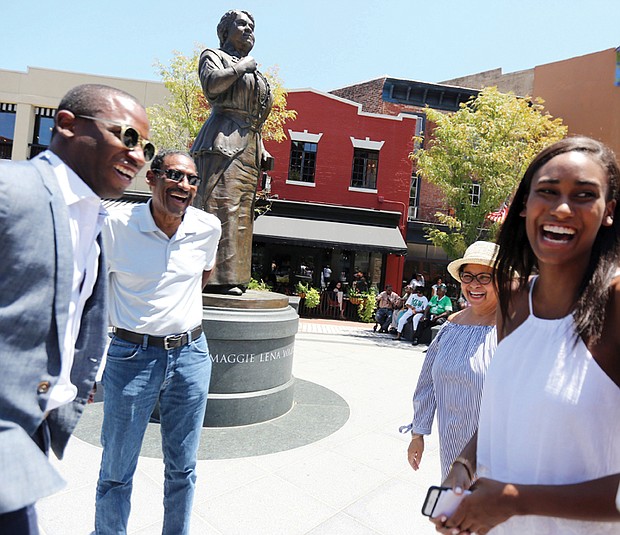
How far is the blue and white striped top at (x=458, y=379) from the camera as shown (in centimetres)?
219

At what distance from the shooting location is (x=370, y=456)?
161 inches

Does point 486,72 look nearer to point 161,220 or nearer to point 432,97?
point 432,97

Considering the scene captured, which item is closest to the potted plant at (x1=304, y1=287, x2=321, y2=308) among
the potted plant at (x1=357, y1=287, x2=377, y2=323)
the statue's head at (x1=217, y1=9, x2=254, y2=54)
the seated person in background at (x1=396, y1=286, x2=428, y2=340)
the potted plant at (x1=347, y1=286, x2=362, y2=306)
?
the potted plant at (x1=347, y1=286, x2=362, y2=306)

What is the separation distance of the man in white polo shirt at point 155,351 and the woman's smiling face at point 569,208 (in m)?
1.90

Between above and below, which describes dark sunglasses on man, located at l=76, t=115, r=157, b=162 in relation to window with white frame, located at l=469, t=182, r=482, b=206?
below

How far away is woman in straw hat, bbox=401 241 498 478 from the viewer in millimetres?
2205

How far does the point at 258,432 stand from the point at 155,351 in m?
2.33

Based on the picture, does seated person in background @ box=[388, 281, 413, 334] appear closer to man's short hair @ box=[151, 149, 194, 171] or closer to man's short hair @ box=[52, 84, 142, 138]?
man's short hair @ box=[151, 149, 194, 171]

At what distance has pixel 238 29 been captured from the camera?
16.4ft

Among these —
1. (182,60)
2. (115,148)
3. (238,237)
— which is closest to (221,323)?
(238,237)

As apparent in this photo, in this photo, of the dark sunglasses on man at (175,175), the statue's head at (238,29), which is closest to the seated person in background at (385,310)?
the statue's head at (238,29)

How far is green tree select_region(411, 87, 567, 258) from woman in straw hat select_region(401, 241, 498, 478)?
13132 millimetres

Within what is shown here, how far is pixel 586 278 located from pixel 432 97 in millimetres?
23394

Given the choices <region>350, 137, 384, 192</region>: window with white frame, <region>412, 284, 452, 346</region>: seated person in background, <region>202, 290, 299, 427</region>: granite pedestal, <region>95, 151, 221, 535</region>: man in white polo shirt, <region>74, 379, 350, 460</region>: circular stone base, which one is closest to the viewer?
<region>95, 151, 221, 535</region>: man in white polo shirt
